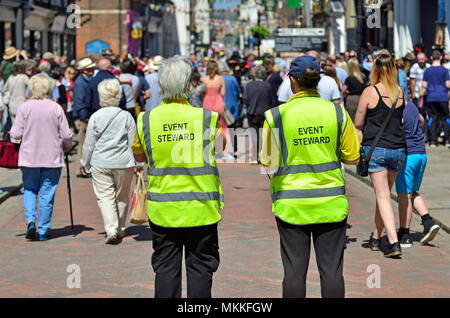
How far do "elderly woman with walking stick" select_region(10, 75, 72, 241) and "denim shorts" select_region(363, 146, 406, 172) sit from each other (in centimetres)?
323

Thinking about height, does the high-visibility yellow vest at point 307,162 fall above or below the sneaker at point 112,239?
above

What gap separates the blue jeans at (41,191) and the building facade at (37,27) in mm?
24853

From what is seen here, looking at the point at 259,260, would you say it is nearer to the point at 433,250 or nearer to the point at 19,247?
the point at 433,250

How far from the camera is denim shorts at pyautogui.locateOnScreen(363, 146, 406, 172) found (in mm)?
8227

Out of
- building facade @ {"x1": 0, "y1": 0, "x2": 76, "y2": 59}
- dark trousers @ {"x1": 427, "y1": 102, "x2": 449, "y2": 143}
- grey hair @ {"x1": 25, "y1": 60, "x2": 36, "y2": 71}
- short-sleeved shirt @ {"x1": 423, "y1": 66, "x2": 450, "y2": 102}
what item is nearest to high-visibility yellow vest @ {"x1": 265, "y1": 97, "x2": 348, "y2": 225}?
grey hair @ {"x1": 25, "y1": 60, "x2": 36, "y2": 71}

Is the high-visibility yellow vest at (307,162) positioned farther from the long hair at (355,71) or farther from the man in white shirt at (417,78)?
the man in white shirt at (417,78)

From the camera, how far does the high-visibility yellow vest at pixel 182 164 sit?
17.7ft

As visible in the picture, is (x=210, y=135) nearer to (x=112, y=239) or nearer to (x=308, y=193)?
(x=308, y=193)

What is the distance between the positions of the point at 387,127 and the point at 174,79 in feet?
10.7

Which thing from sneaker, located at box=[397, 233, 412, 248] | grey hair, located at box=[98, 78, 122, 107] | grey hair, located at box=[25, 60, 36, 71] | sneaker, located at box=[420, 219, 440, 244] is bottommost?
sneaker, located at box=[397, 233, 412, 248]

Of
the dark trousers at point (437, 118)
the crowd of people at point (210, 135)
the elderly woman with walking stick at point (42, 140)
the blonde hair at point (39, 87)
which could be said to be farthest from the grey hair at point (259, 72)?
the blonde hair at point (39, 87)

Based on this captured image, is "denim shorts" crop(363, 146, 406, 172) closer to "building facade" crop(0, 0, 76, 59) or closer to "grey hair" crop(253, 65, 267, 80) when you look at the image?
"grey hair" crop(253, 65, 267, 80)

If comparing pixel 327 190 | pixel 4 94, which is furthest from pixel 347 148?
pixel 4 94
